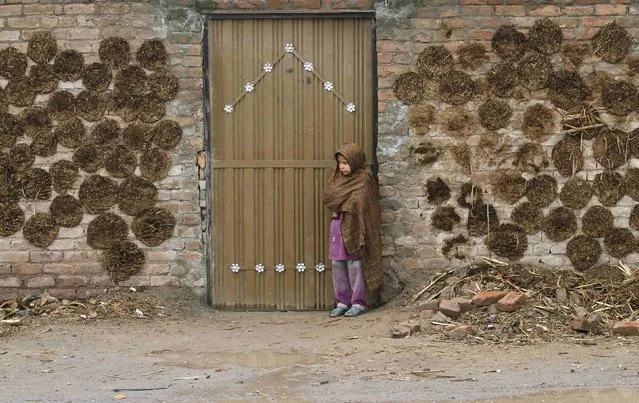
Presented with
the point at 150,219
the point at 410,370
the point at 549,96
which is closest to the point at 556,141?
the point at 549,96

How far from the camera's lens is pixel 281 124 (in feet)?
31.5

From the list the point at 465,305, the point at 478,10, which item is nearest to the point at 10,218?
the point at 465,305

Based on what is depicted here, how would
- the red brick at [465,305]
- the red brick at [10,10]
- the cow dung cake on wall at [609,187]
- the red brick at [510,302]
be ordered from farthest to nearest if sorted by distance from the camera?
1. the red brick at [10,10]
2. the cow dung cake on wall at [609,187]
3. the red brick at [465,305]
4. the red brick at [510,302]

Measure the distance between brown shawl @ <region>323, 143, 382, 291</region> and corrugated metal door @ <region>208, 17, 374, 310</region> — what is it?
348 mm

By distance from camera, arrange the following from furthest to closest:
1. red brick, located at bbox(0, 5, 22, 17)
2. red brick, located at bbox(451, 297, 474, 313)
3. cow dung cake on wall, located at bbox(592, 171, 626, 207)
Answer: red brick, located at bbox(0, 5, 22, 17)
cow dung cake on wall, located at bbox(592, 171, 626, 207)
red brick, located at bbox(451, 297, 474, 313)

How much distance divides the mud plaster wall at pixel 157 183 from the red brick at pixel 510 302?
2.66m

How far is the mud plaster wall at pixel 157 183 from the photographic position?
9.53 m

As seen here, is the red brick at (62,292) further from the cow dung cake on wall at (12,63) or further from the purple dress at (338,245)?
the purple dress at (338,245)

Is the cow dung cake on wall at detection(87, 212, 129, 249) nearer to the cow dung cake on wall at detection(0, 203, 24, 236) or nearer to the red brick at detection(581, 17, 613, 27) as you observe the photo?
the cow dung cake on wall at detection(0, 203, 24, 236)

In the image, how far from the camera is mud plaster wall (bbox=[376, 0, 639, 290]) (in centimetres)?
940

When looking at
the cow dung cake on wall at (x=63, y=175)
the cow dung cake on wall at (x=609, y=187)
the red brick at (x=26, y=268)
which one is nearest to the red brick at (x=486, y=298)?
the cow dung cake on wall at (x=609, y=187)

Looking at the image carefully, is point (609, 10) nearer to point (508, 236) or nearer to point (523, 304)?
point (508, 236)

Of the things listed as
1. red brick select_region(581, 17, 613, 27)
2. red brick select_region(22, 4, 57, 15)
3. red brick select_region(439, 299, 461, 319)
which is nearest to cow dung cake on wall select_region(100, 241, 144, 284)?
red brick select_region(22, 4, 57, 15)

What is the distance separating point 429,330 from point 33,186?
3.69 m
